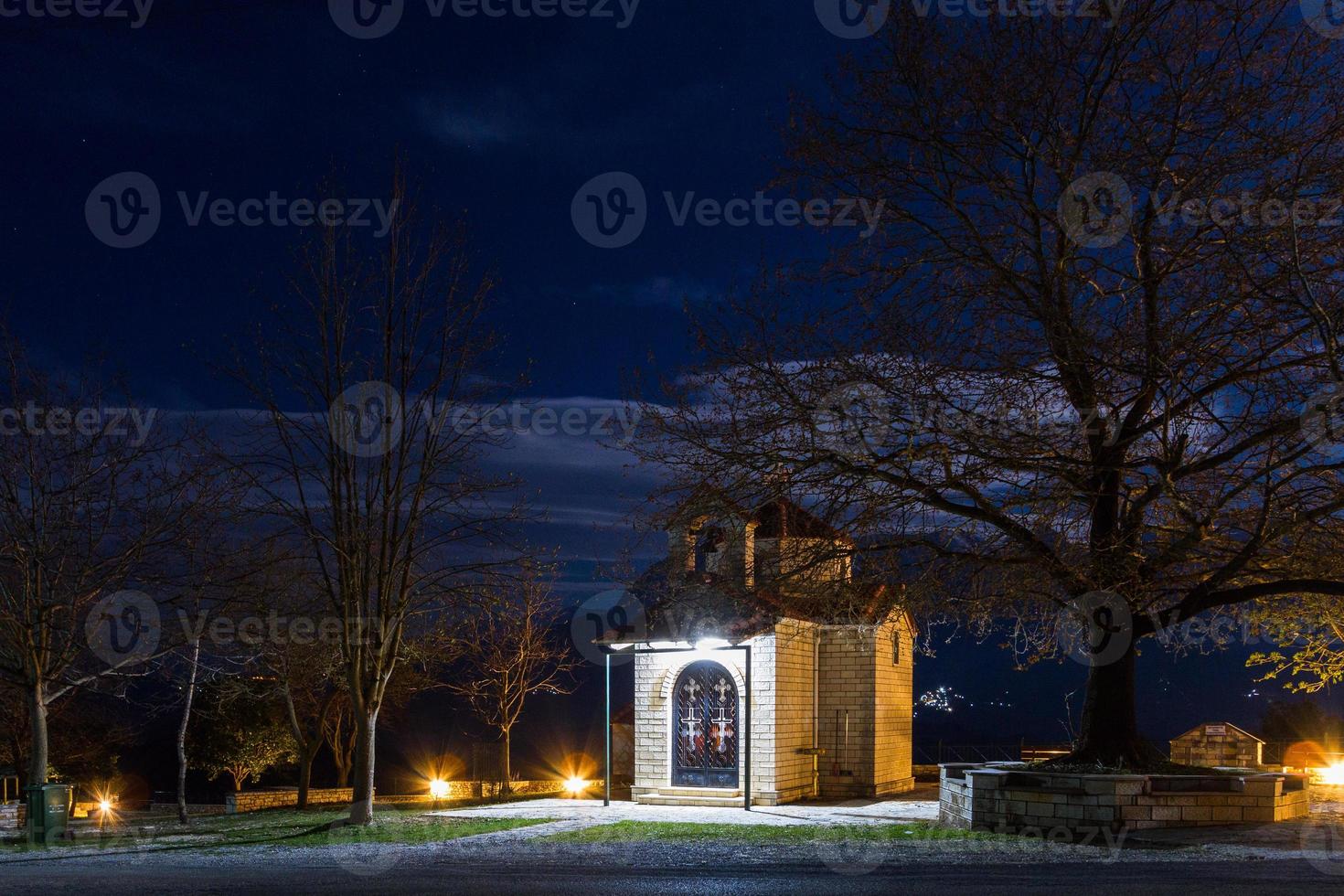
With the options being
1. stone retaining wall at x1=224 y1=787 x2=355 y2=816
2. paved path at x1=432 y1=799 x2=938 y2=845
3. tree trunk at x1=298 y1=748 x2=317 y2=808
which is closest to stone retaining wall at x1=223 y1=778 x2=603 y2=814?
stone retaining wall at x1=224 y1=787 x2=355 y2=816

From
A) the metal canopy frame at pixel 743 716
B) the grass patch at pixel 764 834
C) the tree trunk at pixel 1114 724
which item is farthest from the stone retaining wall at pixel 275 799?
the tree trunk at pixel 1114 724

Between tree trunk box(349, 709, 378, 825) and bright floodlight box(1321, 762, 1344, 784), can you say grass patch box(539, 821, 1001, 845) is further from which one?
bright floodlight box(1321, 762, 1344, 784)

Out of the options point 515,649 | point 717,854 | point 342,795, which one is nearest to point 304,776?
point 342,795

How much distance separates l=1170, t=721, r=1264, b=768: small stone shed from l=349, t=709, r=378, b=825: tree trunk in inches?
601

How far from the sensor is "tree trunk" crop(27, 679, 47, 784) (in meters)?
18.8

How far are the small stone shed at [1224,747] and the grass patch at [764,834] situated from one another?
943cm

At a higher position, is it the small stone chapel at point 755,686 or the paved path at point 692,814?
the small stone chapel at point 755,686

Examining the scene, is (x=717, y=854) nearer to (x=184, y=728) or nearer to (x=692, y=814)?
(x=692, y=814)

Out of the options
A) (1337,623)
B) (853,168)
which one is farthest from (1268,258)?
(1337,623)

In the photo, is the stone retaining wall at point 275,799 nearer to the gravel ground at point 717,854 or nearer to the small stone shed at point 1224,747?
the gravel ground at point 717,854

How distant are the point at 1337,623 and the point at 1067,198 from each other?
27.8 ft

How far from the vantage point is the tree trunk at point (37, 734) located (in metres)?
18.8

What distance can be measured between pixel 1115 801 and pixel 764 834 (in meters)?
4.27

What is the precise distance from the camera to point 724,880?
34.0ft
